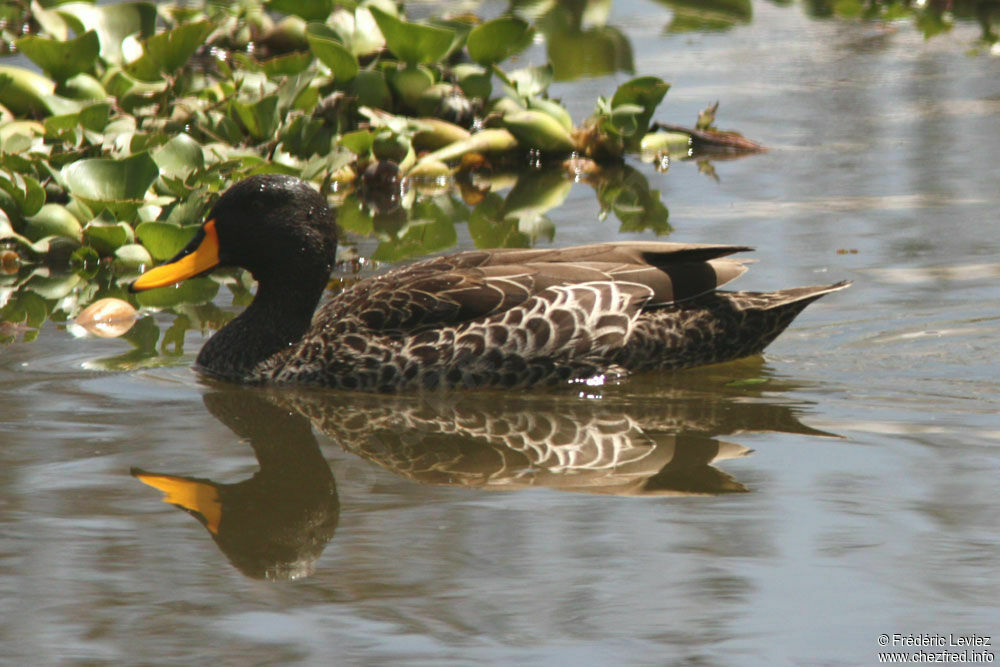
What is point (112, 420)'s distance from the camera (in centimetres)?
672

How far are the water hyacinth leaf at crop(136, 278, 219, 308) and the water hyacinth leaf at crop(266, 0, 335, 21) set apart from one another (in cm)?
335

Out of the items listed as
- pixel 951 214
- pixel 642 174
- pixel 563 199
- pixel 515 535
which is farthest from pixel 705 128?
pixel 515 535

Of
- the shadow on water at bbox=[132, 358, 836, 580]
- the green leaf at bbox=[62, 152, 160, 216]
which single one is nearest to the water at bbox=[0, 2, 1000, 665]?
the shadow on water at bbox=[132, 358, 836, 580]

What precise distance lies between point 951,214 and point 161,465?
5563 millimetres

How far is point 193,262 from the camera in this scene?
7613 mm

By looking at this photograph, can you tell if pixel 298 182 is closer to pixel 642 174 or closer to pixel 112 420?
pixel 112 420

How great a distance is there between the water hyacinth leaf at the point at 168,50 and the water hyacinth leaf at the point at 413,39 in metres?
1.17

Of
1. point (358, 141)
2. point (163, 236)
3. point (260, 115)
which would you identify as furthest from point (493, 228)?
point (163, 236)

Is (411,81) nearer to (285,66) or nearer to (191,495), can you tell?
(285,66)

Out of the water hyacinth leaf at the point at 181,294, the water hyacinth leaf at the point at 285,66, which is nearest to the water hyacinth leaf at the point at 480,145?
the water hyacinth leaf at the point at 285,66

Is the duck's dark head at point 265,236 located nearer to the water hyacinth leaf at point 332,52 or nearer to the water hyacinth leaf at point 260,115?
the water hyacinth leaf at point 260,115

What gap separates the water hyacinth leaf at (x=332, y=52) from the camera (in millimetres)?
10844

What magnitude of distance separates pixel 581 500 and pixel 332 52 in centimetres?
604

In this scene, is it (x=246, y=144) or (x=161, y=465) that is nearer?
(x=161, y=465)
